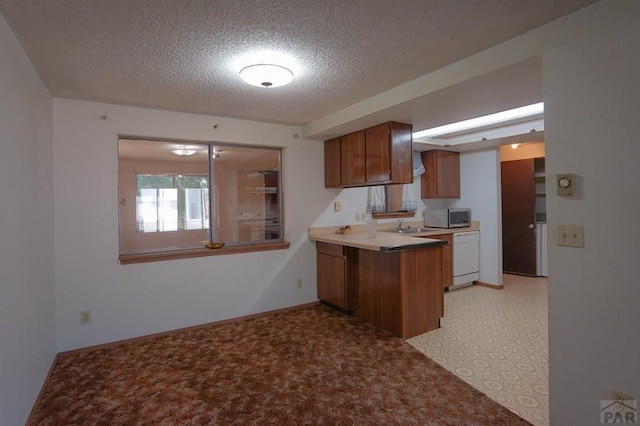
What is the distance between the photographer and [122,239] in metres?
3.22

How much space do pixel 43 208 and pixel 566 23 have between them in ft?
11.8

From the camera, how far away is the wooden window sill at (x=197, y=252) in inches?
123

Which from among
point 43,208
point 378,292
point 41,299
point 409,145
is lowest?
point 378,292

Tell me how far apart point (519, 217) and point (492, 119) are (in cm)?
267

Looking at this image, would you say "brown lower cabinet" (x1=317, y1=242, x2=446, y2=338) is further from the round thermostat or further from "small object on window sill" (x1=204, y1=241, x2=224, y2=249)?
the round thermostat

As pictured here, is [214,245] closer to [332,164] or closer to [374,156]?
[332,164]

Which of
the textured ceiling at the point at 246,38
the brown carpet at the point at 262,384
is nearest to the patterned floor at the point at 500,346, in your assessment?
the brown carpet at the point at 262,384

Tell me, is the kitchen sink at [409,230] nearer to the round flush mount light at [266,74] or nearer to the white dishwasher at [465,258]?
the white dishwasher at [465,258]

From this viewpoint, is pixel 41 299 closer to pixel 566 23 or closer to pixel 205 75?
pixel 205 75

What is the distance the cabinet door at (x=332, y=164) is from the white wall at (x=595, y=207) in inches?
96.1

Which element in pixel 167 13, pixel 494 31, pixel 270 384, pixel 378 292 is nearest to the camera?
pixel 167 13

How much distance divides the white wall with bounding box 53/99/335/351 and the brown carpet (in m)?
0.28

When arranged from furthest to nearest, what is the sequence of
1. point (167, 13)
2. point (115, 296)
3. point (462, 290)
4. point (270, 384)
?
1. point (462, 290)
2. point (115, 296)
3. point (270, 384)
4. point (167, 13)

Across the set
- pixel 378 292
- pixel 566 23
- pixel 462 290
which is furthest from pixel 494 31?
pixel 462 290
